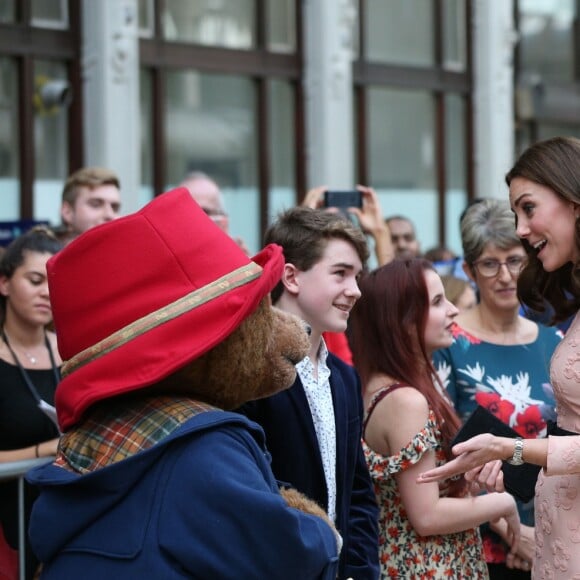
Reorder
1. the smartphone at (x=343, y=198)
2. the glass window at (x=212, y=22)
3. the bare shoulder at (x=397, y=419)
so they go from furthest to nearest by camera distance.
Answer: the glass window at (x=212, y=22)
the smartphone at (x=343, y=198)
the bare shoulder at (x=397, y=419)

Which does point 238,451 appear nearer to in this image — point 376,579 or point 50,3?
point 376,579

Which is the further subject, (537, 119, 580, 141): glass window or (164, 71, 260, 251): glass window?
(537, 119, 580, 141): glass window

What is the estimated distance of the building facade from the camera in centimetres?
1122

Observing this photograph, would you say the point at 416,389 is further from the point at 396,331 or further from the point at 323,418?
the point at 323,418

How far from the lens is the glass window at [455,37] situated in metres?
15.2

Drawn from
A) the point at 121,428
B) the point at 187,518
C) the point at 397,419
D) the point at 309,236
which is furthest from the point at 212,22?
the point at 187,518

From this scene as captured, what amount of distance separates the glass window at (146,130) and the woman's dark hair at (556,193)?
28.6ft

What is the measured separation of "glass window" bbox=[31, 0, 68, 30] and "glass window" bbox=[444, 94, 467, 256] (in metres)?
5.81

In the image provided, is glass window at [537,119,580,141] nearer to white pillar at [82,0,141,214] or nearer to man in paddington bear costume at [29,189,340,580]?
white pillar at [82,0,141,214]

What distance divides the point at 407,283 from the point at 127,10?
8.05 metres

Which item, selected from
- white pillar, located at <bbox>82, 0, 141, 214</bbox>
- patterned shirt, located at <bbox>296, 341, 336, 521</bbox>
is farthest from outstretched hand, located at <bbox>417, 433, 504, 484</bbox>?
white pillar, located at <bbox>82, 0, 141, 214</bbox>

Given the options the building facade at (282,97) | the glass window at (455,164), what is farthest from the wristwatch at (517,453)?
the glass window at (455,164)

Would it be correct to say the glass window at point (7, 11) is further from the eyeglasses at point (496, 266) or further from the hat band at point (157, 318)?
the hat band at point (157, 318)

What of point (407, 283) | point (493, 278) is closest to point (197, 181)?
point (493, 278)
